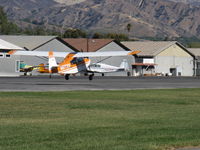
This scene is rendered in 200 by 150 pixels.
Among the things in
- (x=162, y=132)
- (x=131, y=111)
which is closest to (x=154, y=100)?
(x=131, y=111)

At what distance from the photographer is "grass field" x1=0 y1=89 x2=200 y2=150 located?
666 inches

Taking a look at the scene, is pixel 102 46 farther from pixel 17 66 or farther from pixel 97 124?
pixel 97 124

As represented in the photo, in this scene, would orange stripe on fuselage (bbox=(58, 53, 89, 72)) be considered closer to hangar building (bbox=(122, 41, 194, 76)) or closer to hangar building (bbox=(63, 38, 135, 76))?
hangar building (bbox=(63, 38, 135, 76))

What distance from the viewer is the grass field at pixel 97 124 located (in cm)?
1691

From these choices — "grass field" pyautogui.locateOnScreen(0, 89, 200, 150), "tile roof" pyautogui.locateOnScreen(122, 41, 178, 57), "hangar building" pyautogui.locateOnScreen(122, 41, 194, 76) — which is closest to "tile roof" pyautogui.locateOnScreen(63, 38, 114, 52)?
"hangar building" pyautogui.locateOnScreen(122, 41, 194, 76)

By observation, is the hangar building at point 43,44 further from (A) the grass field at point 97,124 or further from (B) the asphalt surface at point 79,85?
(A) the grass field at point 97,124

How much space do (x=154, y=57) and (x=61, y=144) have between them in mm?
115828

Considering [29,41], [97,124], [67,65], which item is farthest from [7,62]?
[97,124]

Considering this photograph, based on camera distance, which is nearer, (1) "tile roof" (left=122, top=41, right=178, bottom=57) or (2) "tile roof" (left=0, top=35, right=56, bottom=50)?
(2) "tile roof" (left=0, top=35, right=56, bottom=50)

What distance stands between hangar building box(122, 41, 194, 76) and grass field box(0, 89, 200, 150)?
9810cm

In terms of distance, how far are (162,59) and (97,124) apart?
11320 cm

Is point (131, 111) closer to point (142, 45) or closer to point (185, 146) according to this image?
point (185, 146)

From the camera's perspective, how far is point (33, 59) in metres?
120

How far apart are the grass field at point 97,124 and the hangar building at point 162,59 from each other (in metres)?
98.1
